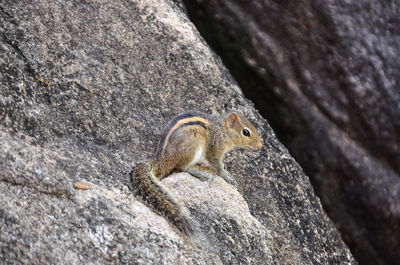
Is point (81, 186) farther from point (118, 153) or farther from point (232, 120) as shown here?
point (232, 120)

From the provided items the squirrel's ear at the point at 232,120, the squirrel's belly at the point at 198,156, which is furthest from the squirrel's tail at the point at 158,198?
the squirrel's ear at the point at 232,120

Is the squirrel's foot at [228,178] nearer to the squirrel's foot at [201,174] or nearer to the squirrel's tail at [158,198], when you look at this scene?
the squirrel's foot at [201,174]

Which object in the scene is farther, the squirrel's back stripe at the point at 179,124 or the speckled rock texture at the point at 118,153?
the squirrel's back stripe at the point at 179,124

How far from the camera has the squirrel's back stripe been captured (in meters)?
4.71

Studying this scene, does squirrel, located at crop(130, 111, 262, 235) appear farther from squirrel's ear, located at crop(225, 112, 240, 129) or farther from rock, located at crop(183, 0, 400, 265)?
rock, located at crop(183, 0, 400, 265)

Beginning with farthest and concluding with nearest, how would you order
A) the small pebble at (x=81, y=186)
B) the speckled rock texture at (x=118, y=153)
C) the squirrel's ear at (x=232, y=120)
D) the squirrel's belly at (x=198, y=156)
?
1. the squirrel's ear at (x=232, y=120)
2. the squirrel's belly at (x=198, y=156)
3. the small pebble at (x=81, y=186)
4. the speckled rock texture at (x=118, y=153)

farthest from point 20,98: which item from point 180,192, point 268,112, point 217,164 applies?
point 268,112

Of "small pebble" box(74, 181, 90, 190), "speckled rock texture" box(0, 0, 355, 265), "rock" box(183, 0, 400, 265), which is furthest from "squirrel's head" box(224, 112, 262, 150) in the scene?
"small pebble" box(74, 181, 90, 190)

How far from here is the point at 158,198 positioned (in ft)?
13.3

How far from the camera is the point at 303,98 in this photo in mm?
6348

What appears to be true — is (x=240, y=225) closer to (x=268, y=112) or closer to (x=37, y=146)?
(x=37, y=146)

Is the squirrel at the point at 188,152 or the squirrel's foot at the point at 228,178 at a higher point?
the squirrel at the point at 188,152

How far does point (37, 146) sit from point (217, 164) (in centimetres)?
176

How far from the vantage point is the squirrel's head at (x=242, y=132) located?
536 cm
